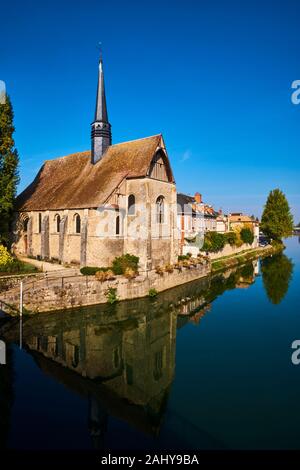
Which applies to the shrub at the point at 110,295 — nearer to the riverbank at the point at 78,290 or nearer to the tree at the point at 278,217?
the riverbank at the point at 78,290

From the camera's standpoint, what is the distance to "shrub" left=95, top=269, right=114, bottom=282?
19922 mm

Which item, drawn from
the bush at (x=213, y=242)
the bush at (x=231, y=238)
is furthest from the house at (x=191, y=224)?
the bush at (x=231, y=238)

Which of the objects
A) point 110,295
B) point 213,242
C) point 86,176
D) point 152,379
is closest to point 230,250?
point 213,242

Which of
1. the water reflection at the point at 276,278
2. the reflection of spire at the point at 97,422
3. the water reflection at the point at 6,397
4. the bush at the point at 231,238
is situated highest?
the bush at the point at 231,238

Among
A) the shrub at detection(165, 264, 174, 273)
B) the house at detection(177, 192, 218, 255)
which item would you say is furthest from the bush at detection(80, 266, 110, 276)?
the house at detection(177, 192, 218, 255)

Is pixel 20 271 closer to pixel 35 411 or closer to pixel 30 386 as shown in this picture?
pixel 30 386

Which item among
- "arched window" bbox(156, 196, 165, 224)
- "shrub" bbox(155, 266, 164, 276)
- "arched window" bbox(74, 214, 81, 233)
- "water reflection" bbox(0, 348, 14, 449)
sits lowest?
"water reflection" bbox(0, 348, 14, 449)

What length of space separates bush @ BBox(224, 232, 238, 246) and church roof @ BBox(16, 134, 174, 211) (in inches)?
839

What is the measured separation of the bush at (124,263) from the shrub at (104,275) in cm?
122

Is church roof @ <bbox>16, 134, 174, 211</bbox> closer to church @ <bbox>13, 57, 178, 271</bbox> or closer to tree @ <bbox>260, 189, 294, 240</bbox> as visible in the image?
church @ <bbox>13, 57, 178, 271</bbox>

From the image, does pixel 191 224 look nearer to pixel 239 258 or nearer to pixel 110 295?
pixel 239 258

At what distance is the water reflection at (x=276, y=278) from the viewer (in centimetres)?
2506
